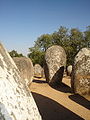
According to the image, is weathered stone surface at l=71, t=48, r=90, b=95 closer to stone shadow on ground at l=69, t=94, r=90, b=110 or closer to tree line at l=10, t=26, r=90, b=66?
stone shadow on ground at l=69, t=94, r=90, b=110

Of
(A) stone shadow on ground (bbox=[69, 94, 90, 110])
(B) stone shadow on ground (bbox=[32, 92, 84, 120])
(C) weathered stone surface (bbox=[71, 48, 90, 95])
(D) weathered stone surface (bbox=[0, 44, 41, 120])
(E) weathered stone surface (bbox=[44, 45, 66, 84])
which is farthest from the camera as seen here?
(E) weathered stone surface (bbox=[44, 45, 66, 84])

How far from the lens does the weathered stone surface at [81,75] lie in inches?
351

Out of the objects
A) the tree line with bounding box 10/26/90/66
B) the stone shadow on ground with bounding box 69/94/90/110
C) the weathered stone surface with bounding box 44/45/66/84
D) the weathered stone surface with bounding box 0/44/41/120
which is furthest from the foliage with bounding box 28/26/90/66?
the weathered stone surface with bounding box 0/44/41/120

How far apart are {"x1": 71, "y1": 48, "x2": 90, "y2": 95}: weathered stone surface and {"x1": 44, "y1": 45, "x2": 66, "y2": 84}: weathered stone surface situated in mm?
3237

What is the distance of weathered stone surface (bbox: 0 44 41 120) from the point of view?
110 centimetres

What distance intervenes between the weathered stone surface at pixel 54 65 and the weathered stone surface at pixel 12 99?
36.5 ft

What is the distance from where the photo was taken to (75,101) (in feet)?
25.6

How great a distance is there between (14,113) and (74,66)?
837 cm

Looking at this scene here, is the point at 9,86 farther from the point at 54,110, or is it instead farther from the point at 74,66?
the point at 74,66

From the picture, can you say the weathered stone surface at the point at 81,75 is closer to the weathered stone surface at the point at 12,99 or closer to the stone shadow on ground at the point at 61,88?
the stone shadow on ground at the point at 61,88

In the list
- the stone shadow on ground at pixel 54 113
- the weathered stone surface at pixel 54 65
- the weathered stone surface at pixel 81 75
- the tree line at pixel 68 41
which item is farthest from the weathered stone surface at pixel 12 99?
the tree line at pixel 68 41

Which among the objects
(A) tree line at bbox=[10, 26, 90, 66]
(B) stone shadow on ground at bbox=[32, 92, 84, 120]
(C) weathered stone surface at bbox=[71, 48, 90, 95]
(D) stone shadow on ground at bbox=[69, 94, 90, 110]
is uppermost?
(A) tree line at bbox=[10, 26, 90, 66]

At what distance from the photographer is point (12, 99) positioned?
1.19m

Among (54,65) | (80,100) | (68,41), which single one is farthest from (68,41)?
(80,100)
